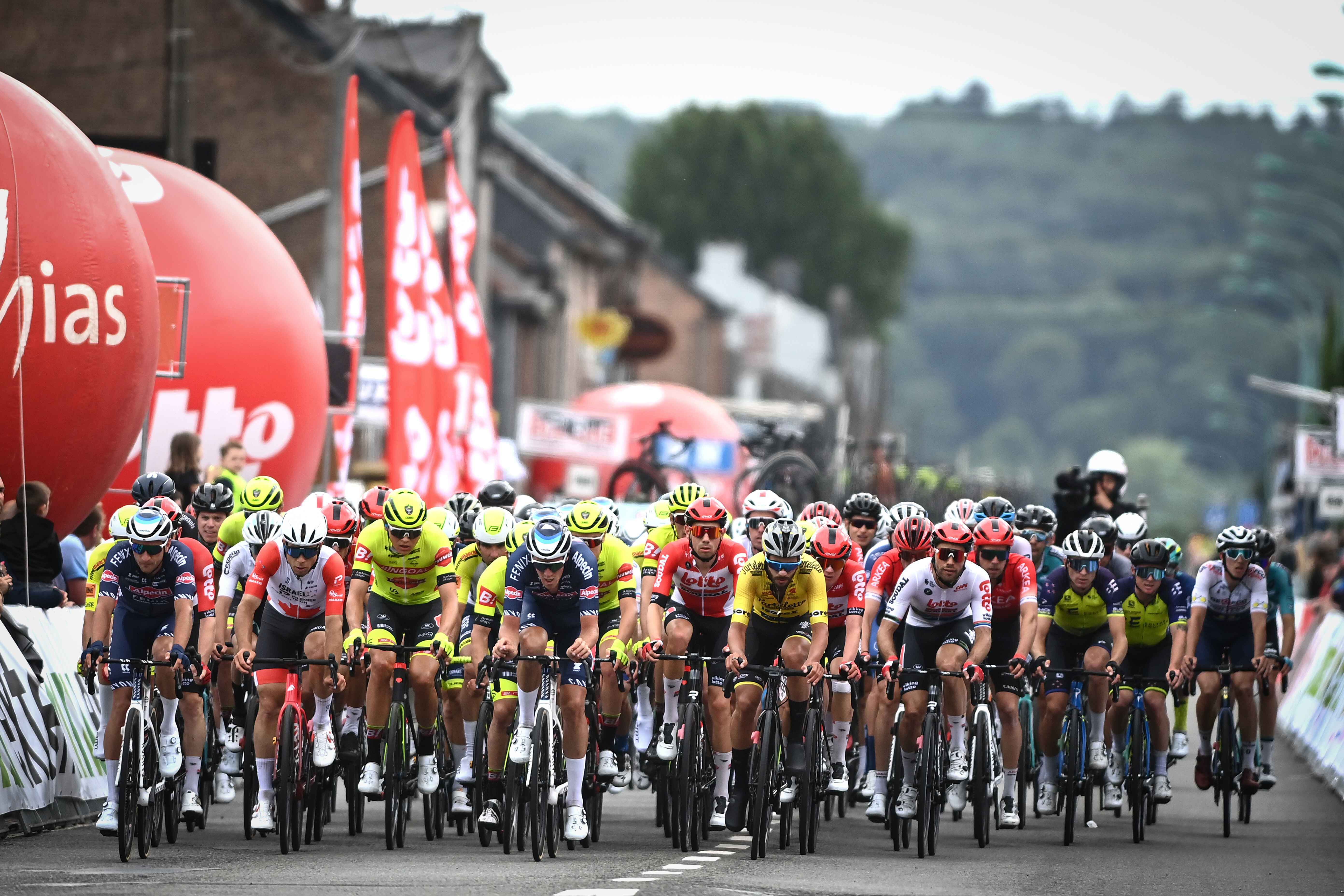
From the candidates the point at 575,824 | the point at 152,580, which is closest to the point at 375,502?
the point at 152,580

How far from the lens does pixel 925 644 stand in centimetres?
1427

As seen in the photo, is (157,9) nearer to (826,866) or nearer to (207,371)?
(207,371)

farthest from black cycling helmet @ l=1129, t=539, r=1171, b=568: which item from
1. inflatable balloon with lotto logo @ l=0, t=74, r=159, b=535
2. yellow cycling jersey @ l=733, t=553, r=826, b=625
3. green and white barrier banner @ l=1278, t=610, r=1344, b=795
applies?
inflatable balloon with lotto logo @ l=0, t=74, r=159, b=535

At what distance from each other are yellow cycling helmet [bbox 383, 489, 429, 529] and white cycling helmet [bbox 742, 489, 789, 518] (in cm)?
235

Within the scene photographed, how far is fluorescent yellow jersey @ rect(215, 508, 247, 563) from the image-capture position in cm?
1473

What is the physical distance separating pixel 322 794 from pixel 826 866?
3230mm

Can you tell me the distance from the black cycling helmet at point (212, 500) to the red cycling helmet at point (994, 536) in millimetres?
4744

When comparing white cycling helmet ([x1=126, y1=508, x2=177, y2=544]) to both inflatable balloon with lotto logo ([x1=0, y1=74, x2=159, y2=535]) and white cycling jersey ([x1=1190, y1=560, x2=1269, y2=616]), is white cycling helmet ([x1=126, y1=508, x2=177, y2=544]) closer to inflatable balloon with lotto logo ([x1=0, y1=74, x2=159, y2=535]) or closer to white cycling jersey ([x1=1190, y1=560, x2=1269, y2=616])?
inflatable balloon with lotto logo ([x1=0, y1=74, x2=159, y2=535])

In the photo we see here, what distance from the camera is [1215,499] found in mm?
161000

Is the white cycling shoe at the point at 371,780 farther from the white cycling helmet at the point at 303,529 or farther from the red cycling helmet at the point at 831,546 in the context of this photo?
the red cycling helmet at the point at 831,546

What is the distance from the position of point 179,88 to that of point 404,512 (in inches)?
415

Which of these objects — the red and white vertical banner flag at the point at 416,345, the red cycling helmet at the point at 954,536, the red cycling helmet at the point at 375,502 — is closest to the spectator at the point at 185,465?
the red cycling helmet at the point at 375,502

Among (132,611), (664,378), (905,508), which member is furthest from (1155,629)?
(664,378)

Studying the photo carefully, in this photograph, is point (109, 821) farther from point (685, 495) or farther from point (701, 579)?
point (685, 495)
